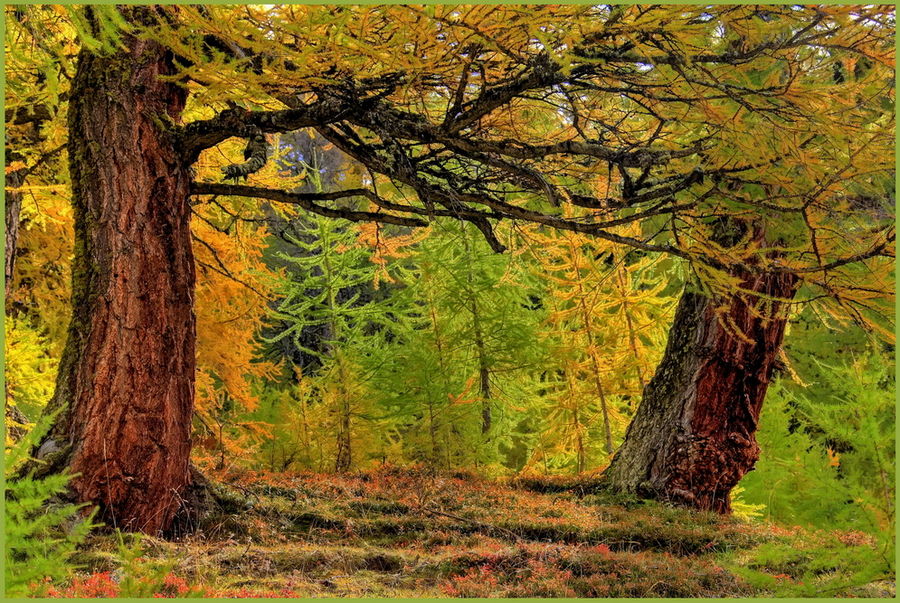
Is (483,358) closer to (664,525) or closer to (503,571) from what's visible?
(664,525)

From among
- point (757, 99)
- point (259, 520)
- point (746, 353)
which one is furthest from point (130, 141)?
point (746, 353)

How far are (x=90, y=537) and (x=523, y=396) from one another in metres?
7.85

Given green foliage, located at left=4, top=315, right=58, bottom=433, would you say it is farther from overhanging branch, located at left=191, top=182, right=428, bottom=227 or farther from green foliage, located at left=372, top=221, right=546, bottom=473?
green foliage, located at left=372, top=221, right=546, bottom=473

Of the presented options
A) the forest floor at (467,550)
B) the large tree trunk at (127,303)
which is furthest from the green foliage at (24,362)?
the large tree trunk at (127,303)

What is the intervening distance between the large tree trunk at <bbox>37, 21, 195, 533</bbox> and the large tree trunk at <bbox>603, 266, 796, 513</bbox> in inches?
200

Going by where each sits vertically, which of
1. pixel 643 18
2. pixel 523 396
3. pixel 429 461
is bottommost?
pixel 429 461

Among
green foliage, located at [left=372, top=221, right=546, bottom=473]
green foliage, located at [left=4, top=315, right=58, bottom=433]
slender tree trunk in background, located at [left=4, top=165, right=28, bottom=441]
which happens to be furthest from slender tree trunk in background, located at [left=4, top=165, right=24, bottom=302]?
green foliage, located at [left=372, top=221, right=546, bottom=473]

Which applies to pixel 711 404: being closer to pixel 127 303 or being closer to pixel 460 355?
pixel 460 355

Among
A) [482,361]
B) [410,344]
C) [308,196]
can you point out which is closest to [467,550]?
[308,196]

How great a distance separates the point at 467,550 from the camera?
5.84 m

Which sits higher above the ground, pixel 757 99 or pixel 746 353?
pixel 757 99

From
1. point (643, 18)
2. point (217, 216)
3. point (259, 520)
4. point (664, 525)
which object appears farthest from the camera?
point (217, 216)

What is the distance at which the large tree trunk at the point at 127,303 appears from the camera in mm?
5504

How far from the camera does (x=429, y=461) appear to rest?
12.4 m
